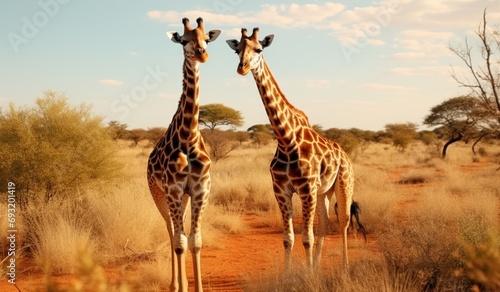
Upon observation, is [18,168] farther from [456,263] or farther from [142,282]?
[456,263]

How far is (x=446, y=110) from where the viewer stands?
108 feet

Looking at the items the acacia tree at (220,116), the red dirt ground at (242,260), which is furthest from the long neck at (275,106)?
the acacia tree at (220,116)

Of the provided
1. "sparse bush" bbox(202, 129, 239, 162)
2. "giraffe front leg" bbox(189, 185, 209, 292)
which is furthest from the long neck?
"sparse bush" bbox(202, 129, 239, 162)

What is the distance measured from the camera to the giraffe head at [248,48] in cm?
482

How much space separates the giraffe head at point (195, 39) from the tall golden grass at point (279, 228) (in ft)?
7.31

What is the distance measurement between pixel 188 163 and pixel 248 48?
54.4 inches

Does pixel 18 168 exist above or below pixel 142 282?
above

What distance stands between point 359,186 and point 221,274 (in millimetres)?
7487

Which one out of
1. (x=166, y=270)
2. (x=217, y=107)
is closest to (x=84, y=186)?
(x=166, y=270)

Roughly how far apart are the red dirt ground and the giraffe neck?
192 cm

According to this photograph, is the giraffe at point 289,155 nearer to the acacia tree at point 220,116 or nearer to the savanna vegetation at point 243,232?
the savanna vegetation at point 243,232

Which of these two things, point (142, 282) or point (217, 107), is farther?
point (217, 107)

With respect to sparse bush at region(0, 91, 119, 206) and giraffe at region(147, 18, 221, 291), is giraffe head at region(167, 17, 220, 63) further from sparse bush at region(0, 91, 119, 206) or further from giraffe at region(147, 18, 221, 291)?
sparse bush at region(0, 91, 119, 206)

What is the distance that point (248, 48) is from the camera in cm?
491
